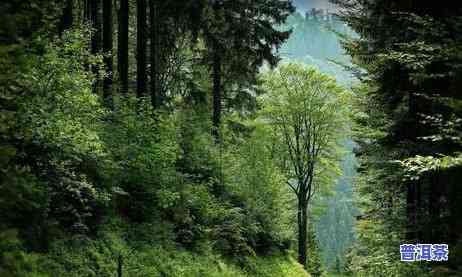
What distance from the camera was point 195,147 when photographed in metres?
20.3

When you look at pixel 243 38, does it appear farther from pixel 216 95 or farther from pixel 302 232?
pixel 302 232

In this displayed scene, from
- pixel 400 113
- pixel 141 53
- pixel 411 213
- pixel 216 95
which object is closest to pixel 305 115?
pixel 216 95

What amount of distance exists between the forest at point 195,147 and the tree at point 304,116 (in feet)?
27.1

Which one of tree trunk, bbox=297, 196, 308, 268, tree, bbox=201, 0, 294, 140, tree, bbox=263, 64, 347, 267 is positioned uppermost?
tree, bbox=201, 0, 294, 140

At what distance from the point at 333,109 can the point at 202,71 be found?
11.4 m

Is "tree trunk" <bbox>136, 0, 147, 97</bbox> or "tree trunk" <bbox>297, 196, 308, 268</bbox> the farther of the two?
"tree trunk" <bbox>297, 196, 308, 268</bbox>

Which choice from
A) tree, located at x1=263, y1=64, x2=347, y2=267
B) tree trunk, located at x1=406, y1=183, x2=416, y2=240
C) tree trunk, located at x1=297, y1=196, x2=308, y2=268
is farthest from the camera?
tree, located at x1=263, y1=64, x2=347, y2=267

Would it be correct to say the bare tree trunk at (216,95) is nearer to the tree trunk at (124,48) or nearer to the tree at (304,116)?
the tree trunk at (124,48)

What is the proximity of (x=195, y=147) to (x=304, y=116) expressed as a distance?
1879 cm

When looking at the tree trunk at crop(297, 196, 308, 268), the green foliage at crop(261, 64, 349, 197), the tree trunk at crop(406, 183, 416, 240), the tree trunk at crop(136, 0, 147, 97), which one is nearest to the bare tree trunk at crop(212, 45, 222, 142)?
the tree trunk at crop(136, 0, 147, 97)

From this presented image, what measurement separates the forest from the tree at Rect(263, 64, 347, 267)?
8252 mm

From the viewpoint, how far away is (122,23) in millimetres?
19406

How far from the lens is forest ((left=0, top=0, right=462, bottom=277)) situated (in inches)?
329

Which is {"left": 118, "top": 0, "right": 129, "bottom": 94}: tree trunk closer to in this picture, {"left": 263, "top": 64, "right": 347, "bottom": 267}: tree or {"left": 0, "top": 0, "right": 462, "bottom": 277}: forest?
{"left": 0, "top": 0, "right": 462, "bottom": 277}: forest
